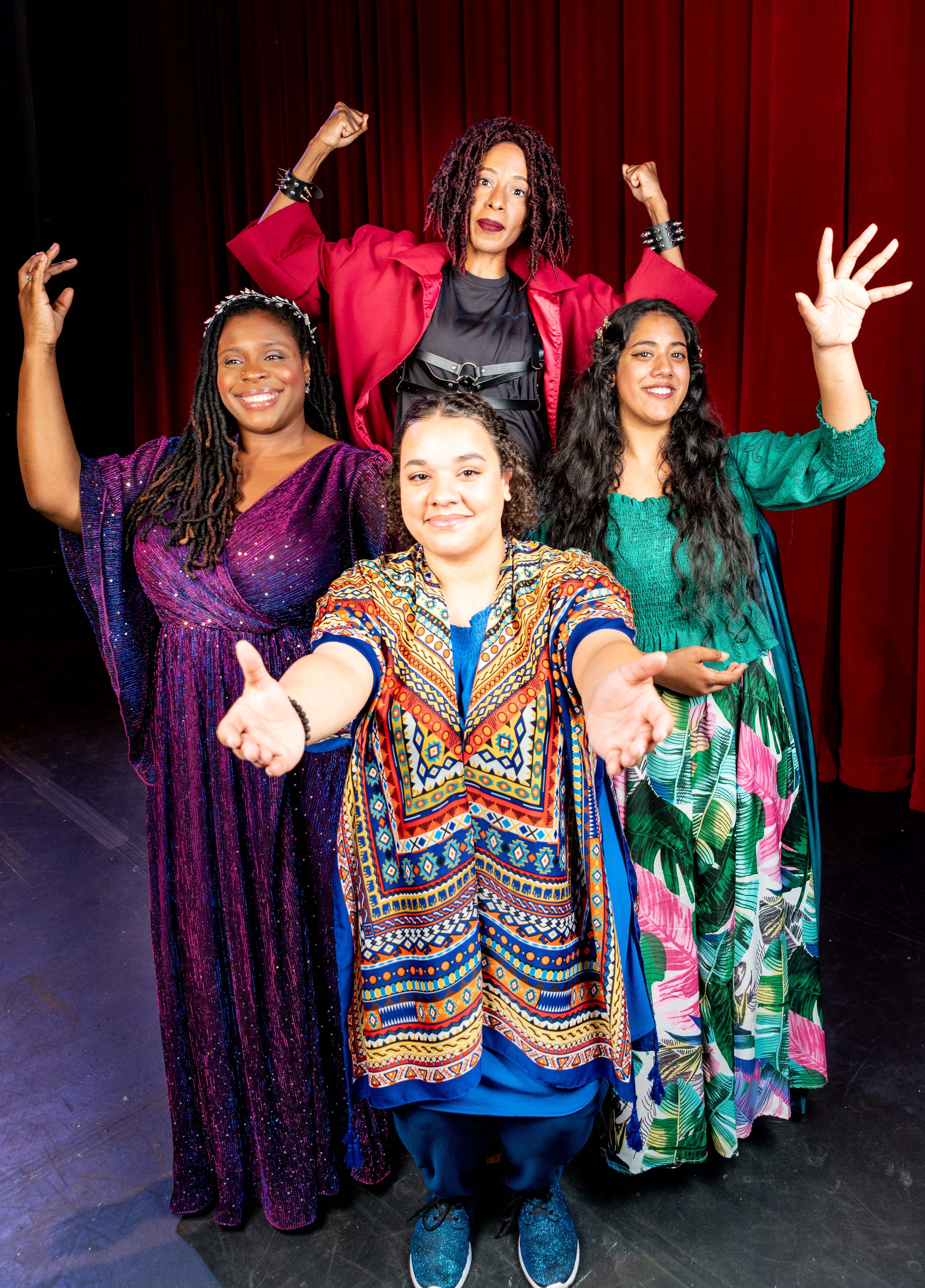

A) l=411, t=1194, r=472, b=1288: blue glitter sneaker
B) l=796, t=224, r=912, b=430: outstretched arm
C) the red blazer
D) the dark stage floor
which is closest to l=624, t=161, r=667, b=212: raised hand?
the red blazer

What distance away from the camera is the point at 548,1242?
161 centimetres

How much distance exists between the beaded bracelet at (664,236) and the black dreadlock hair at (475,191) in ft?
0.81

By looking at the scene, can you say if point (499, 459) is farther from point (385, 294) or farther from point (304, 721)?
point (385, 294)

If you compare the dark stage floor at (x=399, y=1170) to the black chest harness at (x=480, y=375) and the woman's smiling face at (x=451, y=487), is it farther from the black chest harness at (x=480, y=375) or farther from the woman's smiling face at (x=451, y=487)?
the black chest harness at (x=480, y=375)

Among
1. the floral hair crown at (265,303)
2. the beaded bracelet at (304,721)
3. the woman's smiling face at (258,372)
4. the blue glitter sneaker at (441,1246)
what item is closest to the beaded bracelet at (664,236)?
the floral hair crown at (265,303)

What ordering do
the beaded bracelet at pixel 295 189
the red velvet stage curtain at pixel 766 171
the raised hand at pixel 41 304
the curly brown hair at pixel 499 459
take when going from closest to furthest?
1. the curly brown hair at pixel 499 459
2. the raised hand at pixel 41 304
3. the beaded bracelet at pixel 295 189
4. the red velvet stage curtain at pixel 766 171

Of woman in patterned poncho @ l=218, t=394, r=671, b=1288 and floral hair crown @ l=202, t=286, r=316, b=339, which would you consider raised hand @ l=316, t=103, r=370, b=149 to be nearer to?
floral hair crown @ l=202, t=286, r=316, b=339

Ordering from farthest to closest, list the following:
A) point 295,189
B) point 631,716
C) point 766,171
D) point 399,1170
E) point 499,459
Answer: point 766,171
point 295,189
point 399,1170
point 499,459
point 631,716

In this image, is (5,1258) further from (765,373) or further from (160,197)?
(160,197)

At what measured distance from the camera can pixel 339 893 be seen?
1.42m

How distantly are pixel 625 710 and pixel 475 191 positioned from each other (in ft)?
4.75

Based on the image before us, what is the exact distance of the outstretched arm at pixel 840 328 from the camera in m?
1.62

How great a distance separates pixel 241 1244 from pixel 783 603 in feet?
5.22

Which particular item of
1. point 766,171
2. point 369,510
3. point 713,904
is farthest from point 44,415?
point 766,171
